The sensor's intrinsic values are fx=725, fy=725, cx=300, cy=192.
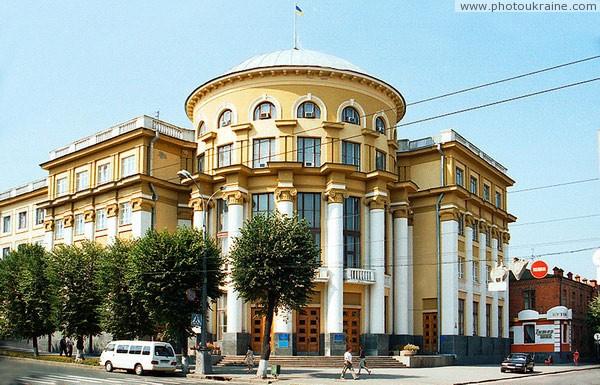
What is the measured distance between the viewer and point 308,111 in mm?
55750

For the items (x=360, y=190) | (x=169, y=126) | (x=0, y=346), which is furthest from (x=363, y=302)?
(x=0, y=346)

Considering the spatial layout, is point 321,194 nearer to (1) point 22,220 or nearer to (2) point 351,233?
(2) point 351,233

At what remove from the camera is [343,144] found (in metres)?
55.9

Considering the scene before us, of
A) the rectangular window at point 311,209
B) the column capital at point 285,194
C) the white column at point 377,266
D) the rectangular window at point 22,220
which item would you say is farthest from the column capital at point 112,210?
the rectangular window at point 22,220

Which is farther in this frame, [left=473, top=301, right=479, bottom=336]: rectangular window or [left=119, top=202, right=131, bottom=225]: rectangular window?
[left=473, top=301, right=479, bottom=336]: rectangular window

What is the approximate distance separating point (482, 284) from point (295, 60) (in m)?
27.2

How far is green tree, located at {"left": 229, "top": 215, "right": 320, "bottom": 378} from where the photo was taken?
4181 cm

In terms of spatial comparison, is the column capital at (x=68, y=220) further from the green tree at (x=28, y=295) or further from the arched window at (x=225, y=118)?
the arched window at (x=225, y=118)

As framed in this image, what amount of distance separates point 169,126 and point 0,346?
2283 inches

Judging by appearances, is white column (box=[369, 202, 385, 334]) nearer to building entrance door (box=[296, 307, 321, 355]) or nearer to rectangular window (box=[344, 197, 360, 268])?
rectangular window (box=[344, 197, 360, 268])

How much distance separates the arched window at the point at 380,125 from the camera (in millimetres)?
58594

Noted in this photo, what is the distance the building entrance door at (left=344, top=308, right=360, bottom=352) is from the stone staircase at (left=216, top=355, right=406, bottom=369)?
335 centimetres

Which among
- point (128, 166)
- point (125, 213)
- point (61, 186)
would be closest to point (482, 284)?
point (125, 213)

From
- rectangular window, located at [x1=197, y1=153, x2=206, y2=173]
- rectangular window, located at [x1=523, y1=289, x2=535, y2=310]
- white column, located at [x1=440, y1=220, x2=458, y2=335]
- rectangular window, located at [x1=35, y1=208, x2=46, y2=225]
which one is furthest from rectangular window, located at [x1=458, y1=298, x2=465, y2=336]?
rectangular window, located at [x1=35, y1=208, x2=46, y2=225]
